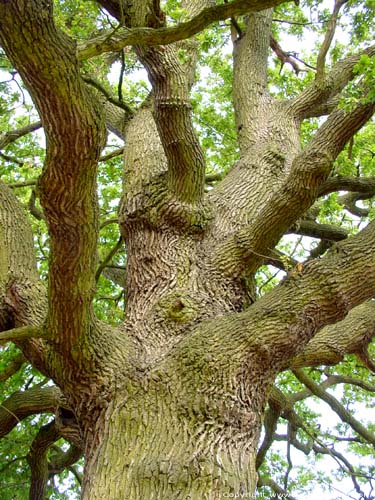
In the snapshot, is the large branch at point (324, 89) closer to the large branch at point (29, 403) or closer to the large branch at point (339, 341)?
the large branch at point (339, 341)

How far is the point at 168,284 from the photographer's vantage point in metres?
4.06

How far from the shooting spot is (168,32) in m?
2.83

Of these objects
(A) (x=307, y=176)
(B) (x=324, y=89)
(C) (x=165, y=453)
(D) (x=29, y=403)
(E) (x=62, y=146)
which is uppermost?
(B) (x=324, y=89)

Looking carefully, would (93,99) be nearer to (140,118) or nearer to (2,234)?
(2,234)

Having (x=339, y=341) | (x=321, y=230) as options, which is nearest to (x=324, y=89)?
(x=321, y=230)

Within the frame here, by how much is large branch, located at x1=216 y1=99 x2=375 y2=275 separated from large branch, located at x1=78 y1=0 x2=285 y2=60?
1.20 m

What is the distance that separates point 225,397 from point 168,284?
3.76 feet

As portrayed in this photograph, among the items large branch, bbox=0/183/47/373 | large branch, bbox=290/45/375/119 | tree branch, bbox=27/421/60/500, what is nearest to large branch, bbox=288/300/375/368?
large branch, bbox=0/183/47/373

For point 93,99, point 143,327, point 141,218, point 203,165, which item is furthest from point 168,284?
point 93,99

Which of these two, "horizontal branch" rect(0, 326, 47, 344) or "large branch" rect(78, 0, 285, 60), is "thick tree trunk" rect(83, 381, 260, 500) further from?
"large branch" rect(78, 0, 285, 60)

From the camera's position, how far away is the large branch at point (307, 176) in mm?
3666

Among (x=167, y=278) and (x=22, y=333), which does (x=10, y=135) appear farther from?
(x=22, y=333)

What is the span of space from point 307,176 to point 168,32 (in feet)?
4.63

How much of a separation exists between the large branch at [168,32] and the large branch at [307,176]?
3.95ft
